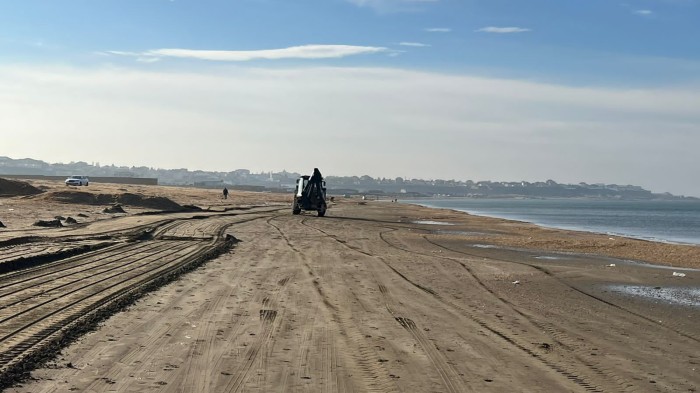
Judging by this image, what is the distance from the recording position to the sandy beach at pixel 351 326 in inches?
304

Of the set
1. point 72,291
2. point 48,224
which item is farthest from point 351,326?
point 48,224

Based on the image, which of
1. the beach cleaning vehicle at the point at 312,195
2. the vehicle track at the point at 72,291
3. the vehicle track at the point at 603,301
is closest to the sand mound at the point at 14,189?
the beach cleaning vehicle at the point at 312,195

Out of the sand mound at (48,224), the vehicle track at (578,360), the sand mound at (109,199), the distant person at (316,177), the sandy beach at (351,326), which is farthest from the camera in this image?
the distant person at (316,177)

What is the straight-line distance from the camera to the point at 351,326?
1070 centimetres

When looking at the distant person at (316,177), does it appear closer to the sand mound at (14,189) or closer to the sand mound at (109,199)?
the sand mound at (109,199)

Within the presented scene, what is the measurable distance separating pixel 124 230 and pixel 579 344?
72.5 feet

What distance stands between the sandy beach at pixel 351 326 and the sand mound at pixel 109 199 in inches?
1130

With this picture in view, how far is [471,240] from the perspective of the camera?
35.1 meters

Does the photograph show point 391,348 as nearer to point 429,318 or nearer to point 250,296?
point 429,318

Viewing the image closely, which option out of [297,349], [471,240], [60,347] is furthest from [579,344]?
[471,240]

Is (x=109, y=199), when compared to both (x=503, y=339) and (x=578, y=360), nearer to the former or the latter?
(x=503, y=339)

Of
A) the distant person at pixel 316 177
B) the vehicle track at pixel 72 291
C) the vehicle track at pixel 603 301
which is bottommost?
the vehicle track at pixel 603 301

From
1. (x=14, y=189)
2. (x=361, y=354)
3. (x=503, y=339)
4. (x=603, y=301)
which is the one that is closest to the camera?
(x=361, y=354)

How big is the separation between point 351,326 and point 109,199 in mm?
46084
